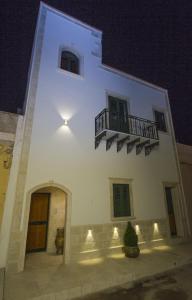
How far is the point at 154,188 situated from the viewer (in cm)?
895

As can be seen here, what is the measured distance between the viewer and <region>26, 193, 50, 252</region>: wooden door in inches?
307

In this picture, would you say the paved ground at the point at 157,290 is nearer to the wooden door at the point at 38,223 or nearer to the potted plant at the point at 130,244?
the potted plant at the point at 130,244

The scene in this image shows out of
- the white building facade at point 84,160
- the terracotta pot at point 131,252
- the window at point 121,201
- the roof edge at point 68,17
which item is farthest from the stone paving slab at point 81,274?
the roof edge at point 68,17

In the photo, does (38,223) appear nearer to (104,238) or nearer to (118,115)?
(104,238)

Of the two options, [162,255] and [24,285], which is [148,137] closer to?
[162,255]

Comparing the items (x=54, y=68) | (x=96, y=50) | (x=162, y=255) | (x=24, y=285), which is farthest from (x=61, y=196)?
(x=96, y=50)

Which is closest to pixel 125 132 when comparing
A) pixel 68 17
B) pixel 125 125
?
pixel 125 125

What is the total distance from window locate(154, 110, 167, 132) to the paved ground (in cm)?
783

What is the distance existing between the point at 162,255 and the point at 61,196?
5.18 meters

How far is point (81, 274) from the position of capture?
5.04 m

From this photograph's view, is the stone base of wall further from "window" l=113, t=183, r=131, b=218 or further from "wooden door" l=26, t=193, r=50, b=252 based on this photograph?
"wooden door" l=26, t=193, r=50, b=252

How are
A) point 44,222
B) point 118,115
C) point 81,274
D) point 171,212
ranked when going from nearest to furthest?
point 81,274 < point 44,222 < point 118,115 < point 171,212

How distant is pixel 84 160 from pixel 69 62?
18.3ft

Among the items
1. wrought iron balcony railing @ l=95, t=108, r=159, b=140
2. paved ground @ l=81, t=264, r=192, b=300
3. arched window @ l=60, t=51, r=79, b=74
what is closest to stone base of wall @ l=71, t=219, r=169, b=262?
paved ground @ l=81, t=264, r=192, b=300
